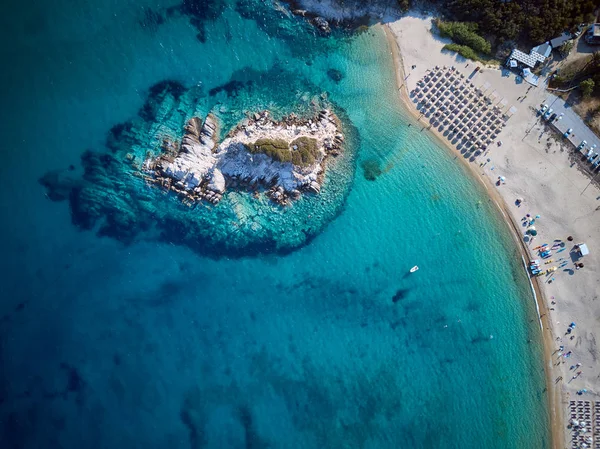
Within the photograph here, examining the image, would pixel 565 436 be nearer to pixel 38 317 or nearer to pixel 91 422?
pixel 91 422

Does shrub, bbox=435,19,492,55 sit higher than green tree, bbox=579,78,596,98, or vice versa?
shrub, bbox=435,19,492,55

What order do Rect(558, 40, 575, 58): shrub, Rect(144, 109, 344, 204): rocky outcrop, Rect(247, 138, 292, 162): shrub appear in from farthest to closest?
Rect(558, 40, 575, 58): shrub < Rect(144, 109, 344, 204): rocky outcrop < Rect(247, 138, 292, 162): shrub

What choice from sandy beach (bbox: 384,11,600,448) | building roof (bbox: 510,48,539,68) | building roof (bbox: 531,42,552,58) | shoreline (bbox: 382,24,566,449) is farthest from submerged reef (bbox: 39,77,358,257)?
building roof (bbox: 531,42,552,58)

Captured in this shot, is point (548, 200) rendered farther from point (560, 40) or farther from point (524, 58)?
point (560, 40)

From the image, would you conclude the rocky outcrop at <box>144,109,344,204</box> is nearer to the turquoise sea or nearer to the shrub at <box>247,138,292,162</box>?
the shrub at <box>247,138,292,162</box>

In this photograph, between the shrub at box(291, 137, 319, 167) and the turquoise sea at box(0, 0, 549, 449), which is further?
the turquoise sea at box(0, 0, 549, 449)

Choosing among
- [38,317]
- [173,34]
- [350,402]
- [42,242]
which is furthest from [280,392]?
[173,34]

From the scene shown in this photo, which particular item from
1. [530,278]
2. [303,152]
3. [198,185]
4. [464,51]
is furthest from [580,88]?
[198,185]

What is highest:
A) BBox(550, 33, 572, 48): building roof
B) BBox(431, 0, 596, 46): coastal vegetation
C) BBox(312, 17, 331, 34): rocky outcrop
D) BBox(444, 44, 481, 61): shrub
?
BBox(431, 0, 596, 46): coastal vegetation
